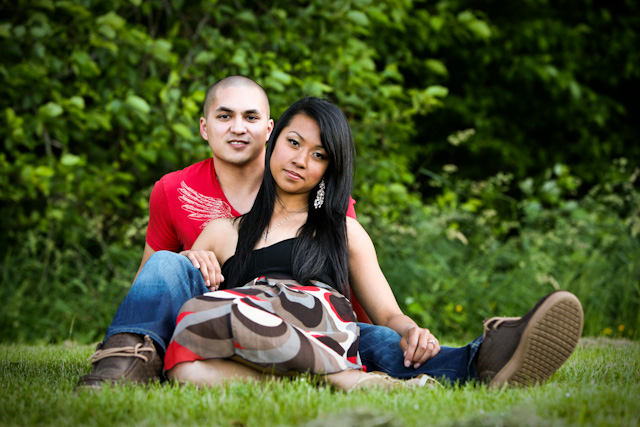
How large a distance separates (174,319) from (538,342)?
1.27m

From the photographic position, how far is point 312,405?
1826mm

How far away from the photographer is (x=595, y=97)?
300 inches

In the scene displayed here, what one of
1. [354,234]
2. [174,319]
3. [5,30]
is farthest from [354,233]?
[5,30]

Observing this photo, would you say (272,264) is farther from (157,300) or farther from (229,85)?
(229,85)

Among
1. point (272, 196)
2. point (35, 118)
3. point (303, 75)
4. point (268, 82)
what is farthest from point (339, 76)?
point (272, 196)

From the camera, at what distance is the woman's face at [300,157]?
8.67ft

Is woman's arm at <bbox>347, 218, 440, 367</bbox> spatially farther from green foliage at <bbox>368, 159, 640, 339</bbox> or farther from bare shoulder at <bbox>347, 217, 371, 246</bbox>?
green foliage at <bbox>368, 159, 640, 339</bbox>

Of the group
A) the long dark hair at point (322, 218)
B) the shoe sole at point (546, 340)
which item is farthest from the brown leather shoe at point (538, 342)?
the long dark hair at point (322, 218)

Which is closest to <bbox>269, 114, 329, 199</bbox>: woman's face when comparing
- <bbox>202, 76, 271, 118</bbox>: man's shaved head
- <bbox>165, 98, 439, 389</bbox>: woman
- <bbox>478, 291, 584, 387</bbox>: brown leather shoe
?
<bbox>165, 98, 439, 389</bbox>: woman

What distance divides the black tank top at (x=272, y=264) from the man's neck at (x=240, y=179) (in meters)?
0.62

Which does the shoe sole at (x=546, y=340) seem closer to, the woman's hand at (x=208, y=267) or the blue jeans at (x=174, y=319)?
the blue jeans at (x=174, y=319)

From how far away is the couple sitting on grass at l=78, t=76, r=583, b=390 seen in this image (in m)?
2.14

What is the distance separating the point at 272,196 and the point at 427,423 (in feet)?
4.41

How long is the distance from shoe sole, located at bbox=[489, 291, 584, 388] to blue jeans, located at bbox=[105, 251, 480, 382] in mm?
207
